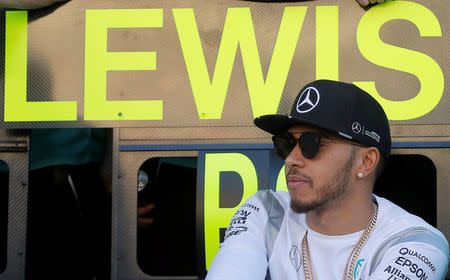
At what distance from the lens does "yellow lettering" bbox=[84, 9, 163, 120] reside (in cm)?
295

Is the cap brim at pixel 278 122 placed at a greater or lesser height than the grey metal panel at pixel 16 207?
greater

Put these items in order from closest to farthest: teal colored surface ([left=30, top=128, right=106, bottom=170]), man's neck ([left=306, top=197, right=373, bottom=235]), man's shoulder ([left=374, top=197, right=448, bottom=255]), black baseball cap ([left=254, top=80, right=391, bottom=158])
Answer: man's shoulder ([left=374, top=197, right=448, bottom=255]), black baseball cap ([left=254, top=80, right=391, bottom=158]), man's neck ([left=306, top=197, right=373, bottom=235]), teal colored surface ([left=30, top=128, right=106, bottom=170])

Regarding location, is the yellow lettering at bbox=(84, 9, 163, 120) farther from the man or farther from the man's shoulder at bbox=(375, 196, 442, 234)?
the man's shoulder at bbox=(375, 196, 442, 234)

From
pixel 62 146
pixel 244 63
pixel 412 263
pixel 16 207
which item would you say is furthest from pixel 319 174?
pixel 62 146

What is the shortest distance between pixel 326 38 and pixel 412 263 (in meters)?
1.45

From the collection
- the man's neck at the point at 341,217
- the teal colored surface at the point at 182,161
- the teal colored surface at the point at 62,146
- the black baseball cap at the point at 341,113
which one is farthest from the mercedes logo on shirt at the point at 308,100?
the teal colored surface at the point at 62,146

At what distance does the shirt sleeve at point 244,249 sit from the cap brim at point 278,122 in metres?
0.31

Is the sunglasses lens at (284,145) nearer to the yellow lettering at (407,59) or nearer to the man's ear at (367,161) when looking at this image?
the man's ear at (367,161)

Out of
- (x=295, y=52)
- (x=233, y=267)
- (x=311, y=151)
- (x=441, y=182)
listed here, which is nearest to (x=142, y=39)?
(x=295, y=52)

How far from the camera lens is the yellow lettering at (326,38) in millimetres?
2885

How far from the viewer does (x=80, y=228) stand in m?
4.03

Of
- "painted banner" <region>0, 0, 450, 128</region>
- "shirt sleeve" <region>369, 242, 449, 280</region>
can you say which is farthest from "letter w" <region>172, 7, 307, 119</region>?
"shirt sleeve" <region>369, 242, 449, 280</region>

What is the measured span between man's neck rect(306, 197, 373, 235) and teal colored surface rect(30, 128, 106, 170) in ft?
5.98

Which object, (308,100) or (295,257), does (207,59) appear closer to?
(308,100)
